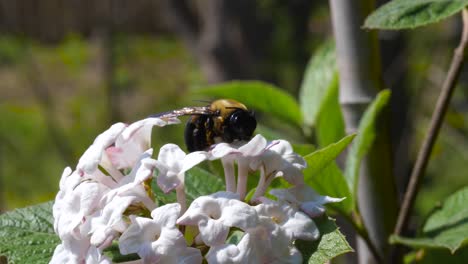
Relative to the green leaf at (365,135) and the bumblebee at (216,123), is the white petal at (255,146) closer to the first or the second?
the bumblebee at (216,123)

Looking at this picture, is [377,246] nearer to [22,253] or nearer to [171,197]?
[171,197]

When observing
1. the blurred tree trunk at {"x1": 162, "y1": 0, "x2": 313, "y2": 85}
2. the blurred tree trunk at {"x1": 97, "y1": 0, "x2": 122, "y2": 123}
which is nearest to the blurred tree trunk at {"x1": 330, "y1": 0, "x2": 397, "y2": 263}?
the blurred tree trunk at {"x1": 162, "y1": 0, "x2": 313, "y2": 85}

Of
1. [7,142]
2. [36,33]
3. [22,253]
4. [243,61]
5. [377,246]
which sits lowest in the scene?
[7,142]

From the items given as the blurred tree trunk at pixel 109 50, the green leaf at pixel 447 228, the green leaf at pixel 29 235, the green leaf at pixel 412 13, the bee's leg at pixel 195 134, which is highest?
the green leaf at pixel 412 13

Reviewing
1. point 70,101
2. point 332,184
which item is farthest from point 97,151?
point 70,101

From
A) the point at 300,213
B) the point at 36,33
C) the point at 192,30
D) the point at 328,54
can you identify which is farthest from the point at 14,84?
the point at 300,213

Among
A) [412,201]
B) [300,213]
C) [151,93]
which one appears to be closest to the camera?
[300,213]

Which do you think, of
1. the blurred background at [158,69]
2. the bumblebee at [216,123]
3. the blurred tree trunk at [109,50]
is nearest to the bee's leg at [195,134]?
the bumblebee at [216,123]
